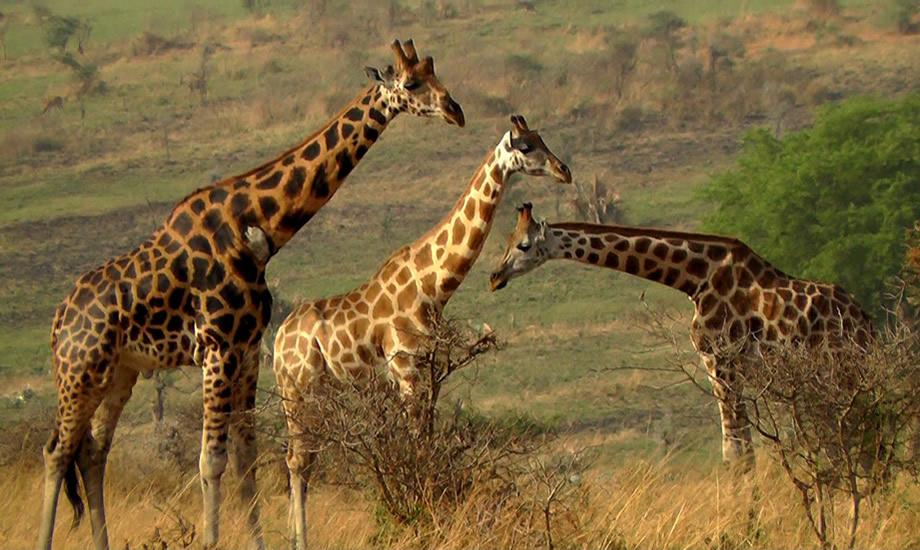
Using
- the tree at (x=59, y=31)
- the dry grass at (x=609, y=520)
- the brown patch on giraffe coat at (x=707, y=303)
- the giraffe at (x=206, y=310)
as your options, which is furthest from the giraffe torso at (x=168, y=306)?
the tree at (x=59, y=31)

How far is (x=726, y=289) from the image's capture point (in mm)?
9844

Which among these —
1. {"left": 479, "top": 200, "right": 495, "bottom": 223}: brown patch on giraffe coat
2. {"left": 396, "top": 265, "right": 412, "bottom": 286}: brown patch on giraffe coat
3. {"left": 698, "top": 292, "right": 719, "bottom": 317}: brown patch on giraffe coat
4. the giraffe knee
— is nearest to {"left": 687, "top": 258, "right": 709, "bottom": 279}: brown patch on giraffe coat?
{"left": 698, "top": 292, "right": 719, "bottom": 317}: brown patch on giraffe coat

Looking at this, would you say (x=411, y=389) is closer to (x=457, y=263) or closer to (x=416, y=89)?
(x=457, y=263)

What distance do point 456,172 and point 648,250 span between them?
1054 inches

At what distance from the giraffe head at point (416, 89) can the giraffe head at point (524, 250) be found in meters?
2.04

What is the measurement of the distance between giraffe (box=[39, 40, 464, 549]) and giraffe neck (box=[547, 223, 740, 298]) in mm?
2169

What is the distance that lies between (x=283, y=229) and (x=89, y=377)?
1139mm

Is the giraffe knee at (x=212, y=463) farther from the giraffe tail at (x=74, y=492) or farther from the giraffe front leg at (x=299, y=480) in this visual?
the giraffe tail at (x=74, y=492)

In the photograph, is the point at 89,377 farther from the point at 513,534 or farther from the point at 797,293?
the point at 797,293

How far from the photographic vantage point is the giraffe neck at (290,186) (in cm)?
804

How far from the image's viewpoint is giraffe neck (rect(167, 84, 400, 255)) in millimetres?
8039

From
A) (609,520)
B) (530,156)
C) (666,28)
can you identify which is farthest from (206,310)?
(666,28)

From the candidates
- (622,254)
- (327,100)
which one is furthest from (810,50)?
(622,254)

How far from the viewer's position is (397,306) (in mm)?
8961
